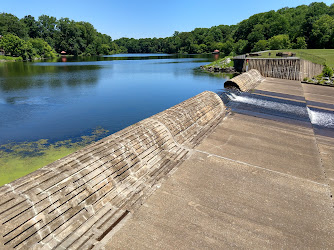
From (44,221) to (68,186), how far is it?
113 centimetres

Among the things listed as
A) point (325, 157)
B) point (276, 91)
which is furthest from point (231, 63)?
point (325, 157)

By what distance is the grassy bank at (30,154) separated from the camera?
13517 millimetres

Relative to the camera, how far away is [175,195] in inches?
315

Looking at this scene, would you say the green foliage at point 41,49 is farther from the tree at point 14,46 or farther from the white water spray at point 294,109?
the white water spray at point 294,109

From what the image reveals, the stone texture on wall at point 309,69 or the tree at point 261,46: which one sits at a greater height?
the tree at point 261,46

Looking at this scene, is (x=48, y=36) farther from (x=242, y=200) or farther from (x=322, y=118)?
(x=242, y=200)

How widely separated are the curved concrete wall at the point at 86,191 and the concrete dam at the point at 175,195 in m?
0.03

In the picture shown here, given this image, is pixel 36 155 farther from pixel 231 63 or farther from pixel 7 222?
pixel 231 63

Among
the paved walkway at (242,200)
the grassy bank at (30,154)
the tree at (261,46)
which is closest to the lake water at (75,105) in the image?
the grassy bank at (30,154)

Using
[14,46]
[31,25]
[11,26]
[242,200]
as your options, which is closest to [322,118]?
[242,200]

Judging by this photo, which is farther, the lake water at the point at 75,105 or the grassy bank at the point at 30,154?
the lake water at the point at 75,105

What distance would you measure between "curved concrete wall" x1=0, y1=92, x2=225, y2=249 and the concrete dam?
0.09ft

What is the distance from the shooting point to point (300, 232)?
261 inches

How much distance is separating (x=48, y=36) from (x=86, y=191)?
19318cm
